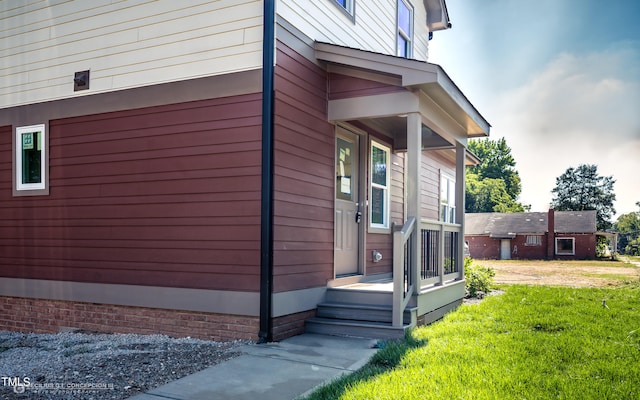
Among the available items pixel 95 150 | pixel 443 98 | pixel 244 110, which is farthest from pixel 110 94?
pixel 443 98

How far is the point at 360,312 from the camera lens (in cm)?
635

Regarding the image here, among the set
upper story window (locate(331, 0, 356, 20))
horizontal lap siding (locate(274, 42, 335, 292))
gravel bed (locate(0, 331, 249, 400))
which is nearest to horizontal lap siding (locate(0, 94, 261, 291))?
horizontal lap siding (locate(274, 42, 335, 292))

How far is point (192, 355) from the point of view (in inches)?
213

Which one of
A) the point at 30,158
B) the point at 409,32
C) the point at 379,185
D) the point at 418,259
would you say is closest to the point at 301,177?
the point at 418,259

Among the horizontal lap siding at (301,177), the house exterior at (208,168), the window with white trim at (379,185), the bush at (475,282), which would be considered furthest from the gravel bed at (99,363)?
the bush at (475,282)

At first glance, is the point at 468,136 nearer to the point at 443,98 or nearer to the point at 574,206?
the point at 443,98

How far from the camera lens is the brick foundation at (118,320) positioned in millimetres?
6074

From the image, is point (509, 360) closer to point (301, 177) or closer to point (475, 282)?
point (301, 177)

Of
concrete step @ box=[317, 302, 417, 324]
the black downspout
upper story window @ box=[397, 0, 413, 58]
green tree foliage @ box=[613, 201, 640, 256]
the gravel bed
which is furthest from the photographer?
green tree foliage @ box=[613, 201, 640, 256]

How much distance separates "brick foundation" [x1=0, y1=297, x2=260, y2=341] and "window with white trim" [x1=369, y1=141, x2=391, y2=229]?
292 centimetres

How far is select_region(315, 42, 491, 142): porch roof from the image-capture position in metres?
6.14

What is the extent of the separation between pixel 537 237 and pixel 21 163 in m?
39.8

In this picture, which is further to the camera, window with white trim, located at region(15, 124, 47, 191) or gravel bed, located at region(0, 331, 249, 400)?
window with white trim, located at region(15, 124, 47, 191)

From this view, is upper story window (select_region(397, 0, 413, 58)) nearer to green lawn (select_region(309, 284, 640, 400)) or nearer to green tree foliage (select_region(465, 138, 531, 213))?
green lawn (select_region(309, 284, 640, 400))
